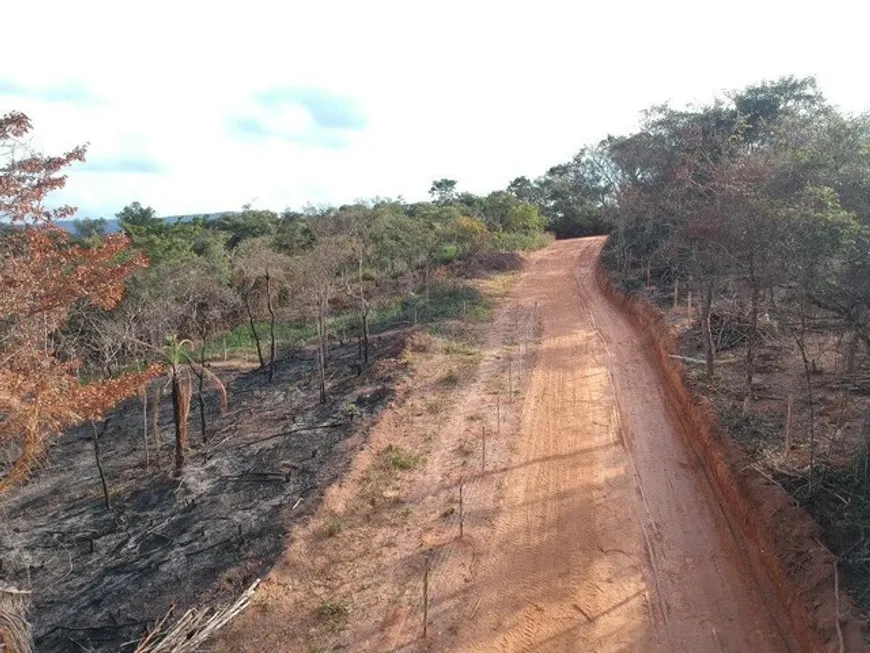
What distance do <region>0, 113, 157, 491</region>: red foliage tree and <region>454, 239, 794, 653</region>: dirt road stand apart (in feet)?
19.9

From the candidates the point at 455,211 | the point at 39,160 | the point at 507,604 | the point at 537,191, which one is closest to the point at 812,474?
the point at 507,604

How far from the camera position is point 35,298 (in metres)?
8.71

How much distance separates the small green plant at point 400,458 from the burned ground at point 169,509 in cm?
71

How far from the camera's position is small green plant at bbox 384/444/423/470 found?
40.1ft

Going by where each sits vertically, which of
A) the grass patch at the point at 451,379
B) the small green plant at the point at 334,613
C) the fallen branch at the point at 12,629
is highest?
the grass patch at the point at 451,379

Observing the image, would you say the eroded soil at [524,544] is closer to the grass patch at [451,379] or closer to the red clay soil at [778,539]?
the red clay soil at [778,539]

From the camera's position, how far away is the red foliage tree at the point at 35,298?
795cm

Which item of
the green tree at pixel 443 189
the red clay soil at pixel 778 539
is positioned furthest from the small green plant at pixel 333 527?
the green tree at pixel 443 189

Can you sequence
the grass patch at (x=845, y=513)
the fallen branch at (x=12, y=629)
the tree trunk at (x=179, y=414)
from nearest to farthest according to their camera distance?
the fallen branch at (x=12, y=629) < the grass patch at (x=845, y=513) < the tree trunk at (x=179, y=414)

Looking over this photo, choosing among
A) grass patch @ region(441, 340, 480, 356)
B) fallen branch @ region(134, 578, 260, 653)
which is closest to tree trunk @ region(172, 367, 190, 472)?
fallen branch @ region(134, 578, 260, 653)

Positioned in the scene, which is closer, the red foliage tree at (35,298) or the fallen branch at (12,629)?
the fallen branch at (12,629)

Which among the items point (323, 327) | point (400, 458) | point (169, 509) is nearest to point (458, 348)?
point (323, 327)

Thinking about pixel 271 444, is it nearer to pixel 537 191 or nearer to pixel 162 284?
pixel 162 284

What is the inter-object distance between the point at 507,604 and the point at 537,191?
171ft
